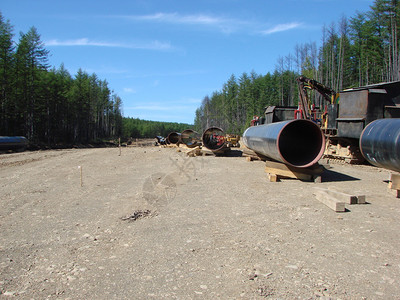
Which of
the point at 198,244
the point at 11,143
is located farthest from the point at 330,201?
the point at 11,143

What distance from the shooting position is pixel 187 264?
3.88m

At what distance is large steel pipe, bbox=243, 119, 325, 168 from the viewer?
8844 millimetres

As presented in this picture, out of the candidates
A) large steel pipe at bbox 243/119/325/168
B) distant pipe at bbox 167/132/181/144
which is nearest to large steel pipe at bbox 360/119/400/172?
large steel pipe at bbox 243/119/325/168

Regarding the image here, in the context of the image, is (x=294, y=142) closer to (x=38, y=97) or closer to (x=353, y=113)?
(x=353, y=113)

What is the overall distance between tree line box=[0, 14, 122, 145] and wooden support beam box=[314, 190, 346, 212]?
37.2 metres

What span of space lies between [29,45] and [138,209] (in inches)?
1510

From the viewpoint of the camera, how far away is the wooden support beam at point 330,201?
19.2 feet

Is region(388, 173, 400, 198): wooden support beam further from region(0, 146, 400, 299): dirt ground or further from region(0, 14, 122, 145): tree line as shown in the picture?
region(0, 14, 122, 145): tree line

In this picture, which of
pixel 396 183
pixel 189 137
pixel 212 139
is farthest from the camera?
pixel 189 137

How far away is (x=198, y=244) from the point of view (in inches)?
177

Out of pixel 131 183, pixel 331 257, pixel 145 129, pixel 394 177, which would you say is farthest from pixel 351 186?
pixel 145 129

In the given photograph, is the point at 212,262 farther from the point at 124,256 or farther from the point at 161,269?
the point at 124,256

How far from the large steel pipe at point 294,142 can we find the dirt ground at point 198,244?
47.8 inches

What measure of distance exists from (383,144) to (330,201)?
2.20 meters
